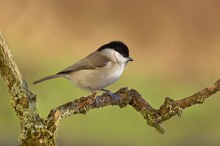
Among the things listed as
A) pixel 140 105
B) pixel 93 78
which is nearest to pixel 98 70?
pixel 93 78

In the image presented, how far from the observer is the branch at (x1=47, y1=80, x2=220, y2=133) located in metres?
1.78

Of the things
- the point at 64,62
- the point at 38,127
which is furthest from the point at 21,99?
the point at 64,62

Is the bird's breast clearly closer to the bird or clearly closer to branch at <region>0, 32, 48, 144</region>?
the bird

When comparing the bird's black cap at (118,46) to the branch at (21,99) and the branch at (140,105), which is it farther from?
the branch at (21,99)

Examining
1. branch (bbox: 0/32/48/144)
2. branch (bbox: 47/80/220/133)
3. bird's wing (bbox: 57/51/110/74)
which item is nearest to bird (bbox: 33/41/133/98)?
bird's wing (bbox: 57/51/110/74)

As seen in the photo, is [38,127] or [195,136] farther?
[195,136]

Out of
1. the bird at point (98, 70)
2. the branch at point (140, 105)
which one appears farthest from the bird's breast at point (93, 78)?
the branch at point (140, 105)

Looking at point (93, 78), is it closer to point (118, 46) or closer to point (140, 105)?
point (118, 46)

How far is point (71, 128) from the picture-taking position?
519cm

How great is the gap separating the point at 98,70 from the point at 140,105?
0.83 m

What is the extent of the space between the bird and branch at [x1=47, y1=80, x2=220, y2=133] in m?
0.69

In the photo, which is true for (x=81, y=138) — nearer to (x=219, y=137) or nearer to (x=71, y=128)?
(x=71, y=128)

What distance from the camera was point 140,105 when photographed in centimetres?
200

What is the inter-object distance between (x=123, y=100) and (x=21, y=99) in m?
0.40
